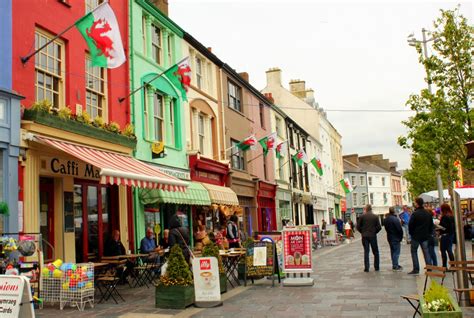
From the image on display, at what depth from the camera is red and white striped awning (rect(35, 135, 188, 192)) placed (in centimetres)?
1076

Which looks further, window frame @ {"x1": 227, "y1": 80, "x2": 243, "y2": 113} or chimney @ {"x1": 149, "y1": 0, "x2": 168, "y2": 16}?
window frame @ {"x1": 227, "y1": 80, "x2": 243, "y2": 113}

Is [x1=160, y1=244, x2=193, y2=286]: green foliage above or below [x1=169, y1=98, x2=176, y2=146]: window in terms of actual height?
below

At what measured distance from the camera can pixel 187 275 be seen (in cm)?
976

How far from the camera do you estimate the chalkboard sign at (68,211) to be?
41.7 feet

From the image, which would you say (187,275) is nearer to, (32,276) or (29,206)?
(32,276)

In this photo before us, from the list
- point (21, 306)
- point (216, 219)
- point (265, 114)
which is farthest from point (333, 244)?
point (21, 306)

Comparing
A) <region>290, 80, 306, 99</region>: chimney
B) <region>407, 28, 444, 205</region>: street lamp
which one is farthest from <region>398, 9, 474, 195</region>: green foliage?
<region>290, 80, 306, 99</region>: chimney

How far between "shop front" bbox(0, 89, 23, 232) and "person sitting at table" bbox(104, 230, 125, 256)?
10.6 ft

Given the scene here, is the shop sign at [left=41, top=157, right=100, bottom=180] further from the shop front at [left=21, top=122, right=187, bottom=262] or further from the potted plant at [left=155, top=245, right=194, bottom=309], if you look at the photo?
the potted plant at [left=155, top=245, right=194, bottom=309]

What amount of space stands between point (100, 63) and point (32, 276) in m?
4.73

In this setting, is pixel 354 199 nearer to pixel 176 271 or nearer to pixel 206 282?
pixel 206 282

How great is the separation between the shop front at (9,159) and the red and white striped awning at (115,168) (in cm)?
64

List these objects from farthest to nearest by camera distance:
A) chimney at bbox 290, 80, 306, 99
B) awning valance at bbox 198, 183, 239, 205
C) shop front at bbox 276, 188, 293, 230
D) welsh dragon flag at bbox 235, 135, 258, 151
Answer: chimney at bbox 290, 80, 306, 99, shop front at bbox 276, 188, 293, 230, welsh dragon flag at bbox 235, 135, 258, 151, awning valance at bbox 198, 183, 239, 205

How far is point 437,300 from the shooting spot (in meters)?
6.18
